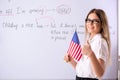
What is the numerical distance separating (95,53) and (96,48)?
0.03 m

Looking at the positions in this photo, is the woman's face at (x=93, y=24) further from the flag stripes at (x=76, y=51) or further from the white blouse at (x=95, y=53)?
the flag stripes at (x=76, y=51)

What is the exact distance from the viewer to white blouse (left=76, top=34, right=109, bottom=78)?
54.1 inches

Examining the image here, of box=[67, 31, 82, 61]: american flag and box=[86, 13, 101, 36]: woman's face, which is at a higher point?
box=[86, 13, 101, 36]: woman's face

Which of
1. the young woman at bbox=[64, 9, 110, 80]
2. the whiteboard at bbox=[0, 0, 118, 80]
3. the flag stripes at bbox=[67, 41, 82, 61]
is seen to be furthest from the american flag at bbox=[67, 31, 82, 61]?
the whiteboard at bbox=[0, 0, 118, 80]

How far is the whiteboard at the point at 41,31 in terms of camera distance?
242 centimetres

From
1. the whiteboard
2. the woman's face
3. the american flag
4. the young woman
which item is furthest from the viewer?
the whiteboard

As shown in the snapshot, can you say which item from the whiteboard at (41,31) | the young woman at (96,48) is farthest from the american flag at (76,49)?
the whiteboard at (41,31)

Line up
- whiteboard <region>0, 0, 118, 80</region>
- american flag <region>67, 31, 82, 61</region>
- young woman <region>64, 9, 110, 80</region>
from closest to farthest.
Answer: young woman <region>64, 9, 110, 80</region>, american flag <region>67, 31, 82, 61</region>, whiteboard <region>0, 0, 118, 80</region>

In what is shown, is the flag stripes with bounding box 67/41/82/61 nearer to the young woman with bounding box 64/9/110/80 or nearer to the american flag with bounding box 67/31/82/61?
the american flag with bounding box 67/31/82/61

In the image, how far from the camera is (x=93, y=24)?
149 centimetres

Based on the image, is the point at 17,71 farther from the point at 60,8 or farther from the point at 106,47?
the point at 106,47

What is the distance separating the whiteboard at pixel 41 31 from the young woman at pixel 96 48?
87 cm

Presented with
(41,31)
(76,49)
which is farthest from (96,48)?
(41,31)

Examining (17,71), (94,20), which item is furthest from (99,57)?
(17,71)
